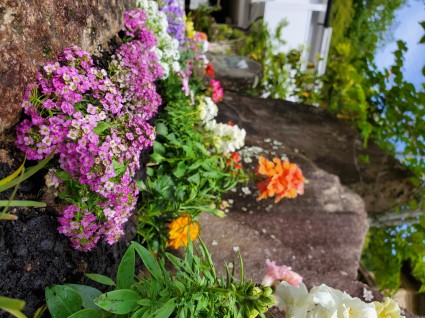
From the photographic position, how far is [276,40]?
7688mm

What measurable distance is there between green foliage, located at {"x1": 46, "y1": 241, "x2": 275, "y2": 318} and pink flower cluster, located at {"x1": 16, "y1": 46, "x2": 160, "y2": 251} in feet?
0.90

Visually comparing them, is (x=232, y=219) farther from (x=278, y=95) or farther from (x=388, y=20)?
(x=388, y=20)

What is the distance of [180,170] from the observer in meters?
2.41

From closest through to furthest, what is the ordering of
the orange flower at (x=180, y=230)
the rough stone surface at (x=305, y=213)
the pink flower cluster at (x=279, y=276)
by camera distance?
the pink flower cluster at (x=279, y=276) → the orange flower at (x=180, y=230) → the rough stone surface at (x=305, y=213)

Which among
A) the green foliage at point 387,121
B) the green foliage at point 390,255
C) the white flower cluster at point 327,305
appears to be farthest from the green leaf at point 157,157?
the green foliage at point 390,255

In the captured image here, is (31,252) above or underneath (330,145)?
above

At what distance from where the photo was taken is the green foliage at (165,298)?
4.22 ft

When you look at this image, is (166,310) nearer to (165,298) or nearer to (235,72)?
(165,298)

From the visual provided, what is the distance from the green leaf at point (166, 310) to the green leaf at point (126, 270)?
0.58 ft

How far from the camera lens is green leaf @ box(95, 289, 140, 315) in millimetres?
1256

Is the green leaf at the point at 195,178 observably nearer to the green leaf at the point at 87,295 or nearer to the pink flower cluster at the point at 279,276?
the pink flower cluster at the point at 279,276

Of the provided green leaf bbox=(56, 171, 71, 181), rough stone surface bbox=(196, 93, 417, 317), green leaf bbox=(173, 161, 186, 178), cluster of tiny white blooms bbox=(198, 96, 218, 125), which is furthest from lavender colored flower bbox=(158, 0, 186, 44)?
green leaf bbox=(56, 171, 71, 181)

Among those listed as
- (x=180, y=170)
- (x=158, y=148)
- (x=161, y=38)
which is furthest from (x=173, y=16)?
(x=180, y=170)

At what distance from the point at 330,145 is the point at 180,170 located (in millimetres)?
2329
